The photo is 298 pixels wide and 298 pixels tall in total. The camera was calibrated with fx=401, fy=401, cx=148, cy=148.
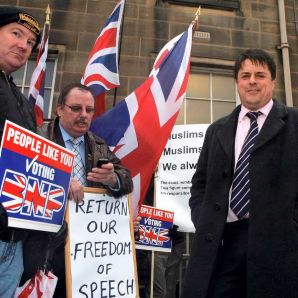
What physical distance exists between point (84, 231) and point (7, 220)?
0.76 meters

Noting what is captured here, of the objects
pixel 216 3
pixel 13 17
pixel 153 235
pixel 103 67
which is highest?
pixel 216 3

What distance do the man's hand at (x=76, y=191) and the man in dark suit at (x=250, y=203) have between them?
0.74m

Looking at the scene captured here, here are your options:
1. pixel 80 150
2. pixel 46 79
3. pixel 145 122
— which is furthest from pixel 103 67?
pixel 46 79

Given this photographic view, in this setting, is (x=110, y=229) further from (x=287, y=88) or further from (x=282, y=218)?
(x=287, y=88)

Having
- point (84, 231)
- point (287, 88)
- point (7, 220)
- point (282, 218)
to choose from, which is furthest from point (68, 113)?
point (287, 88)

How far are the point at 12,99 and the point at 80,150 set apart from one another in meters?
0.83

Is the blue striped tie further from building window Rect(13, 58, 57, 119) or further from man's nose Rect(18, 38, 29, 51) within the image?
building window Rect(13, 58, 57, 119)

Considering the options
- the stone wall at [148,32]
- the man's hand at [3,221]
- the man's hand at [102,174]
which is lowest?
the man's hand at [3,221]

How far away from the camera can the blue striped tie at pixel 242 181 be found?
2285mm

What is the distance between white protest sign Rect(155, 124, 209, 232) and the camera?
18.7 ft

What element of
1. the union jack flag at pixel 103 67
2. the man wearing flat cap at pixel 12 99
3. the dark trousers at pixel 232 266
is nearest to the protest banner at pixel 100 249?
the man wearing flat cap at pixel 12 99

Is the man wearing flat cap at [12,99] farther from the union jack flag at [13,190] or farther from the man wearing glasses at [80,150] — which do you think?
the man wearing glasses at [80,150]

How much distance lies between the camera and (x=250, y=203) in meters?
2.18

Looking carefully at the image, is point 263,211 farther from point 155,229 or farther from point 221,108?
point 221,108
